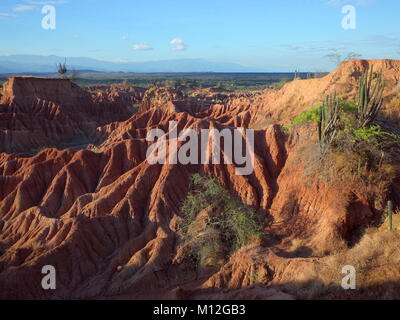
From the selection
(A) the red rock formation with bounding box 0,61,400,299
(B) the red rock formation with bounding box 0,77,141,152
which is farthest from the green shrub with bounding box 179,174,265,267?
(B) the red rock formation with bounding box 0,77,141,152

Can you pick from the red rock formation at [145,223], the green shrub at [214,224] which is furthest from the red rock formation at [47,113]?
the green shrub at [214,224]

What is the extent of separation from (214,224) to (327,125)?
7.64m

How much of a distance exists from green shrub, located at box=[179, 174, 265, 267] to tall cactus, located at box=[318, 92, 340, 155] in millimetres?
5221

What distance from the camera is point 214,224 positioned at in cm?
1859

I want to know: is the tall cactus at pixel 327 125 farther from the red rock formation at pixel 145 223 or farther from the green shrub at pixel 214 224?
the green shrub at pixel 214 224

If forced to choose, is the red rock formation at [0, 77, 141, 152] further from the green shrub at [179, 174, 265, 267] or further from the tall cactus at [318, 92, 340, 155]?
the tall cactus at [318, 92, 340, 155]

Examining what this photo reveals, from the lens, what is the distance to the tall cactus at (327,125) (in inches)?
734

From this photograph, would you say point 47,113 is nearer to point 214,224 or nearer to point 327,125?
point 214,224

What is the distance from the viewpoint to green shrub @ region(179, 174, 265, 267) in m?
17.3

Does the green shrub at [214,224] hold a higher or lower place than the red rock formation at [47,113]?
lower

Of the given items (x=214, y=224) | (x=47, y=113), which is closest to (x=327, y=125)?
(x=214, y=224)

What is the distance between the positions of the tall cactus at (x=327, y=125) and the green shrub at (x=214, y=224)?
206 inches
